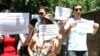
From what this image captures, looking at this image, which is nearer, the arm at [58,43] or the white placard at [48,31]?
the arm at [58,43]

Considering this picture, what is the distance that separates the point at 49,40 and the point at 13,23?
2.37ft

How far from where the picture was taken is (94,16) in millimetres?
12359

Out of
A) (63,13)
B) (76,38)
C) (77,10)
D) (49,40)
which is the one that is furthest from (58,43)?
(77,10)

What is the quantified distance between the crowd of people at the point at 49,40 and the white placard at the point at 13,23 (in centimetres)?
9

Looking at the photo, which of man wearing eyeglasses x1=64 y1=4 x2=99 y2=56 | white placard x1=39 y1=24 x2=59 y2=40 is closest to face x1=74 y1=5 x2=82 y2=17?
man wearing eyeglasses x1=64 y1=4 x2=99 y2=56

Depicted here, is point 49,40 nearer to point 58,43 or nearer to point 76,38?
point 58,43

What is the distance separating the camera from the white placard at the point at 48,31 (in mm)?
7844

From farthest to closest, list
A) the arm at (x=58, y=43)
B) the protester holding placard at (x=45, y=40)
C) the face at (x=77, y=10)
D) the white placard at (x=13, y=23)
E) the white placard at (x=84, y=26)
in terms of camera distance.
Answer: the white placard at (x=84, y=26) < the face at (x=77, y=10) < the white placard at (x=13, y=23) < the protester holding placard at (x=45, y=40) < the arm at (x=58, y=43)

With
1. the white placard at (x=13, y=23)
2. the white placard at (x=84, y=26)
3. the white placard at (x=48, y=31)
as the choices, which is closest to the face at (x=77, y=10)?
the white placard at (x=84, y=26)

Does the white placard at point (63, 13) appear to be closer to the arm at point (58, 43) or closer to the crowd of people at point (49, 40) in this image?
the crowd of people at point (49, 40)

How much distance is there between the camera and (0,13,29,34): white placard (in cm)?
793

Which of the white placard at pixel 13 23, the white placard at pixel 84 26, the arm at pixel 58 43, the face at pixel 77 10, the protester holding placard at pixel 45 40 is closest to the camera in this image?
the arm at pixel 58 43

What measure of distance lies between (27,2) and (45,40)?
7.06 metres

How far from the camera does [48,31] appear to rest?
788 cm
